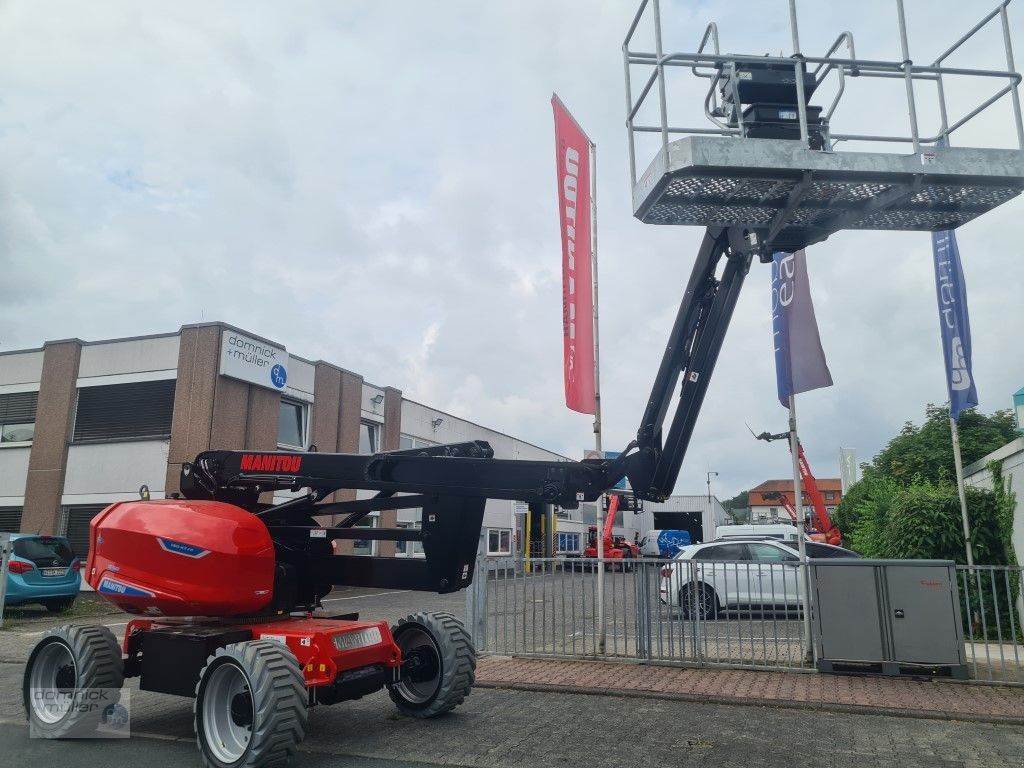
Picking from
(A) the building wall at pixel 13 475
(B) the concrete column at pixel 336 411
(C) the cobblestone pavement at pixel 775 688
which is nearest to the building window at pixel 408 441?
(B) the concrete column at pixel 336 411

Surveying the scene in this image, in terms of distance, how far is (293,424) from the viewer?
22.7 m

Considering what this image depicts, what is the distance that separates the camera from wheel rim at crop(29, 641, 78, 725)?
6680mm

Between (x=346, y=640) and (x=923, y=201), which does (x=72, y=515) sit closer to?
(x=346, y=640)

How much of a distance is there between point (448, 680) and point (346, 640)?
1.12 m

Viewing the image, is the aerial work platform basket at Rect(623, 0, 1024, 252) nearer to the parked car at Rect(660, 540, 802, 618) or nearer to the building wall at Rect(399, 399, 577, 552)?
the parked car at Rect(660, 540, 802, 618)

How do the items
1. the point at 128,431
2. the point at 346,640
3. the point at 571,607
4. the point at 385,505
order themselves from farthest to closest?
1. the point at 128,431
2. the point at 571,607
3. the point at 385,505
4. the point at 346,640

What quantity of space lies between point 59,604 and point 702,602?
12.9m

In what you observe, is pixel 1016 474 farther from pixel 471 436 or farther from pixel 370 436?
pixel 471 436

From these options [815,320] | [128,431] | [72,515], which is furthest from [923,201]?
[72,515]

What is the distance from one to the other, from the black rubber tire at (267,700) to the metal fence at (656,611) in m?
4.97

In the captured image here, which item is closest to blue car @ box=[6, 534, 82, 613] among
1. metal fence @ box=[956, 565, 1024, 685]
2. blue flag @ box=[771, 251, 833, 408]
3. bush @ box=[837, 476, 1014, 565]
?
blue flag @ box=[771, 251, 833, 408]

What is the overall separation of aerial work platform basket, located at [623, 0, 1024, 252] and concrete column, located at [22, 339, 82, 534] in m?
19.7

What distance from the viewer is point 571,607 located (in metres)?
10.3
